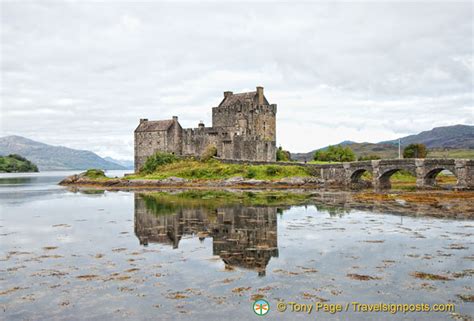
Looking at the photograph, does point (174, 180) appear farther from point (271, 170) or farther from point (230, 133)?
point (271, 170)

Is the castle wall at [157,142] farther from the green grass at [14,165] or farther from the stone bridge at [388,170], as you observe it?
the green grass at [14,165]

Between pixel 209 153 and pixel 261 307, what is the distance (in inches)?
2218

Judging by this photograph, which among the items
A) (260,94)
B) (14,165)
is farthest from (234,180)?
(14,165)

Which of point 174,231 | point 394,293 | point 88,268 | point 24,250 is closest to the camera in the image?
point 394,293

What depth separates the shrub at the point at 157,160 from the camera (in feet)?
226

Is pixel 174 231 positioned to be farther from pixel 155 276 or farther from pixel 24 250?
pixel 155 276

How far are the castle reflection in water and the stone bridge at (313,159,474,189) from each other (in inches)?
1012

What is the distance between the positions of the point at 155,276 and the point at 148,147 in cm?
6148

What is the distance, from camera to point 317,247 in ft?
63.8

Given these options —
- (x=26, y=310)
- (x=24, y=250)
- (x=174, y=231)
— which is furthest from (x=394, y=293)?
(x=24, y=250)

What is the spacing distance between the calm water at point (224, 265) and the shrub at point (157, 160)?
131 ft

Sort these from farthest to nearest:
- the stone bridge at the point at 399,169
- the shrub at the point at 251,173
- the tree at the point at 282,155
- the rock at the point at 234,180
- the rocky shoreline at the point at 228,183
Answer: the tree at the point at 282,155 → the shrub at the point at 251,173 → the rock at the point at 234,180 → the rocky shoreline at the point at 228,183 → the stone bridge at the point at 399,169

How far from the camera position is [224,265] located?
16344mm

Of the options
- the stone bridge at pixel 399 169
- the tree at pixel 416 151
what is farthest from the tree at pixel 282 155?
the tree at pixel 416 151
